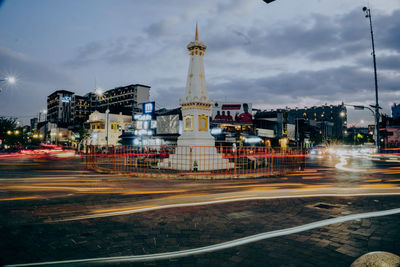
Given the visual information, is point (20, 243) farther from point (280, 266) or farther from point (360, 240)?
point (360, 240)

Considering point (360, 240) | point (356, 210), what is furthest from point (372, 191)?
point (360, 240)

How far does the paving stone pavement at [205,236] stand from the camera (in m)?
3.13

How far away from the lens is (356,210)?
217 inches

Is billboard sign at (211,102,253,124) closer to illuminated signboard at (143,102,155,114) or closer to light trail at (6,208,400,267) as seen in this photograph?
illuminated signboard at (143,102,155,114)

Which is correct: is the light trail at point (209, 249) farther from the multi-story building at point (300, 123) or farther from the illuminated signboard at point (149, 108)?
the illuminated signboard at point (149, 108)

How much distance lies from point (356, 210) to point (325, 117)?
149m

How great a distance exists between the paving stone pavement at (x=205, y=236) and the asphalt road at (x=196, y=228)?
0.01m

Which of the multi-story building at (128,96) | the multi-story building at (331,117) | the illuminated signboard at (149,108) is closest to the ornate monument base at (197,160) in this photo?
the illuminated signboard at (149,108)

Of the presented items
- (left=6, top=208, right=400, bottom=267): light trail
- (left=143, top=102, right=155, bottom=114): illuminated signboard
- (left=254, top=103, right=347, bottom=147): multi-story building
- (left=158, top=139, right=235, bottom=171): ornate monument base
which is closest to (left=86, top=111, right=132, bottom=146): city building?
(left=143, top=102, right=155, bottom=114): illuminated signboard

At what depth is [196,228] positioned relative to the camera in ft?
14.0

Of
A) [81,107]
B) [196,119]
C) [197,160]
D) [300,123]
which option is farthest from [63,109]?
[197,160]

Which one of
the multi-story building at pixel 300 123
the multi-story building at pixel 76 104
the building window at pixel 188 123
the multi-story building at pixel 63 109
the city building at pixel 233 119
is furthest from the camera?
the multi-story building at pixel 63 109

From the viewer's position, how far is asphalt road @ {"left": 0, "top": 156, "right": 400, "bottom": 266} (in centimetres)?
316

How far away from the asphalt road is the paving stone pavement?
0.05 ft
